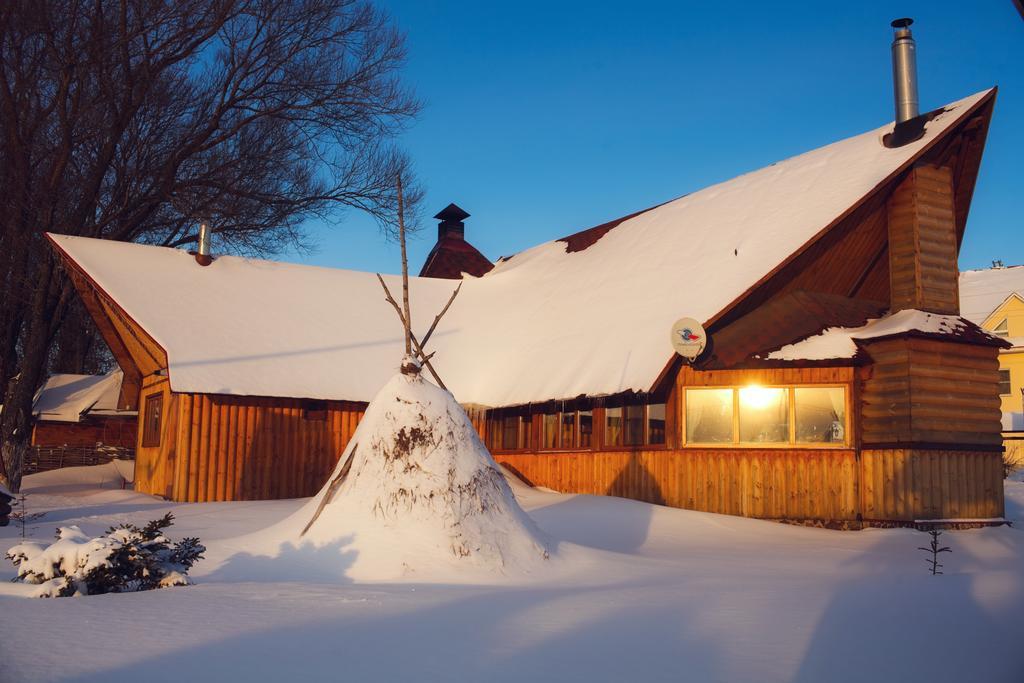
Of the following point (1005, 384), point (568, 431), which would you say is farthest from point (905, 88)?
point (1005, 384)

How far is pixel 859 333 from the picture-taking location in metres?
18.2

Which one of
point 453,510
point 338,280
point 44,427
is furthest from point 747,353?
point 44,427

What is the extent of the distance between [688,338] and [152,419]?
44.4 ft

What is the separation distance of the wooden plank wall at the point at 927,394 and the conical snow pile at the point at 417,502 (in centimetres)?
882

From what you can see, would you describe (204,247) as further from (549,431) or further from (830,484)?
(830,484)

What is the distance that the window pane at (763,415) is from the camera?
1803 centimetres

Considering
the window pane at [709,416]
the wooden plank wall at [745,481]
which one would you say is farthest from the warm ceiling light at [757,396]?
the wooden plank wall at [745,481]

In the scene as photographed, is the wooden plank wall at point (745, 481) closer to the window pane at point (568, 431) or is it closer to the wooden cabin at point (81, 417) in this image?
the window pane at point (568, 431)

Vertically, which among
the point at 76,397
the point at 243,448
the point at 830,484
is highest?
the point at 76,397

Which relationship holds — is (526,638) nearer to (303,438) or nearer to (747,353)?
(747,353)

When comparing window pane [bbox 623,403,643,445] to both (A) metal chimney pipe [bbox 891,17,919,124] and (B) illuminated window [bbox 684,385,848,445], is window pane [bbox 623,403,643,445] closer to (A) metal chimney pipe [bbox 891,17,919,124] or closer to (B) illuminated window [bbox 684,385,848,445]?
(B) illuminated window [bbox 684,385,848,445]

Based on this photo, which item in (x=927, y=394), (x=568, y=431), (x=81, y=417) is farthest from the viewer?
(x=81, y=417)

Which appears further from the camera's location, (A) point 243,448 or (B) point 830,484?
(A) point 243,448

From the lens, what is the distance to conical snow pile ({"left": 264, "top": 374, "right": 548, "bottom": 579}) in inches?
400
